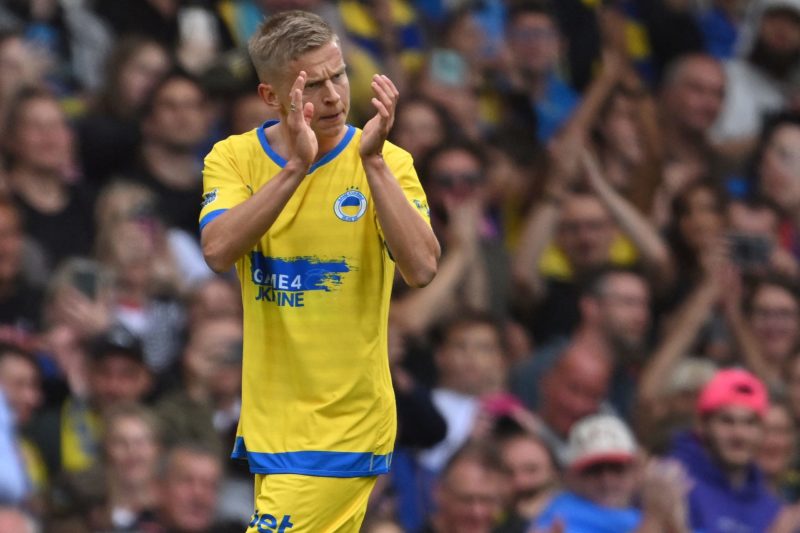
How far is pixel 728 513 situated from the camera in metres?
9.14

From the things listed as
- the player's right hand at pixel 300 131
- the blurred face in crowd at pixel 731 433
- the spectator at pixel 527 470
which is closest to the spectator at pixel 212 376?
the spectator at pixel 527 470

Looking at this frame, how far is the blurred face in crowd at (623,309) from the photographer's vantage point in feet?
33.7

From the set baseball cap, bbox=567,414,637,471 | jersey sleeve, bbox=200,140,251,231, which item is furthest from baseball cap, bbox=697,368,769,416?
jersey sleeve, bbox=200,140,251,231

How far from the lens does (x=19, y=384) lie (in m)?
8.47

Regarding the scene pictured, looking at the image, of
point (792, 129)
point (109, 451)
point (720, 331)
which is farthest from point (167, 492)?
point (792, 129)

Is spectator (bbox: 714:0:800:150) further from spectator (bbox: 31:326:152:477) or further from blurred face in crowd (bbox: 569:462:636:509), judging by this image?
spectator (bbox: 31:326:152:477)

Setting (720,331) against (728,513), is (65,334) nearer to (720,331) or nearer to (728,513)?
(728,513)

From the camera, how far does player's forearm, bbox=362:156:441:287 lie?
17.3 ft

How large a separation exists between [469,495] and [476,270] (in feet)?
7.12

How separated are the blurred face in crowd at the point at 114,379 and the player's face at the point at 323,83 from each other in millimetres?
3689

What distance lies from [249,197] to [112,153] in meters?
4.95

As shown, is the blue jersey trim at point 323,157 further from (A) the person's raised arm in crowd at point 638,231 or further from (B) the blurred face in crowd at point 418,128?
(A) the person's raised arm in crowd at point 638,231

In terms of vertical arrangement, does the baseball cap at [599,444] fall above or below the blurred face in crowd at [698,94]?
below

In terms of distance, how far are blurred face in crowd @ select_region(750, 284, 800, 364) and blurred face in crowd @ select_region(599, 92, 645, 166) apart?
147cm
